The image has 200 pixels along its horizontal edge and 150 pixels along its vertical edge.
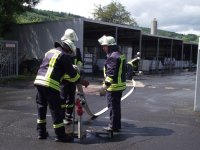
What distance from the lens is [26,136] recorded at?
23.4 ft

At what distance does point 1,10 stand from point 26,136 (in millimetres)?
18326

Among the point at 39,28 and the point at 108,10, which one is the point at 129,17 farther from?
the point at 39,28

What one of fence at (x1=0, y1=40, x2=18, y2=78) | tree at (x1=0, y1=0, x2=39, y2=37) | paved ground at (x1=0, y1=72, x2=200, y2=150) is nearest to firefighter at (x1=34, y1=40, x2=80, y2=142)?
paved ground at (x1=0, y1=72, x2=200, y2=150)

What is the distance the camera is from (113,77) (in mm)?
7500

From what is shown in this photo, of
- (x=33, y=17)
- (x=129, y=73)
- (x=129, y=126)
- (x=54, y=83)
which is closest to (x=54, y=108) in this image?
(x=54, y=83)

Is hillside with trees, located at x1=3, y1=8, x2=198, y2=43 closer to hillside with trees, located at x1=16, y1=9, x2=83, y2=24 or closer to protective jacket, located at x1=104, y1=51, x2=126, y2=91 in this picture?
hillside with trees, located at x1=16, y1=9, x2=83, y2=24

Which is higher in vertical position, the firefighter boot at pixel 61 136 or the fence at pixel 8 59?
the fence at pixel 8 59

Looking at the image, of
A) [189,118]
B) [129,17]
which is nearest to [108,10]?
[129,17]

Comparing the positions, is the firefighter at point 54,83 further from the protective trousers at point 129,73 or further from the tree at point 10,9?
the tree at point 10,9

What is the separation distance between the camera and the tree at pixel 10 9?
24.0 meters

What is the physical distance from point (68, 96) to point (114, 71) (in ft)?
4.40

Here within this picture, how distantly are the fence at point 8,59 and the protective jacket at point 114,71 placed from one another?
13.6 meters

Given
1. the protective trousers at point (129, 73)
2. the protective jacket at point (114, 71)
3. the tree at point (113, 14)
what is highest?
the tree at point (113, 14)

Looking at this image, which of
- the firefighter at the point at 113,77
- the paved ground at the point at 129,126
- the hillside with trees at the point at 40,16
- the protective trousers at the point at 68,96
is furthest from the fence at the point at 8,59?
the firefighter at the point at 113,77
